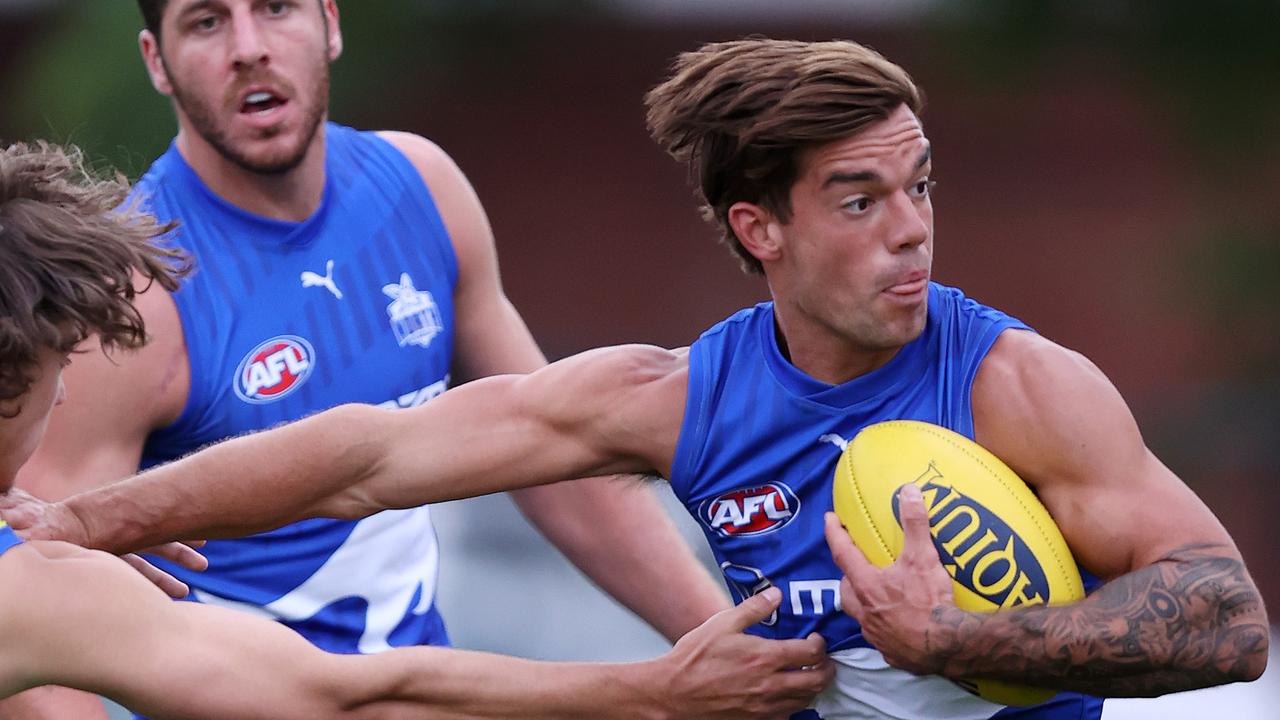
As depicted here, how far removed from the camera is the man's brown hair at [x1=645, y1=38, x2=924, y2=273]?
4.21 meters

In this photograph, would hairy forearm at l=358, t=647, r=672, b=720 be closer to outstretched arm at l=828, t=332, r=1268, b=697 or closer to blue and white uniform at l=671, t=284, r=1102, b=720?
blue and white uniform at l=671, t=284, r=1102, b=720

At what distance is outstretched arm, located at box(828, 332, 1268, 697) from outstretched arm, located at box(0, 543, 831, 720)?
1.21 feet

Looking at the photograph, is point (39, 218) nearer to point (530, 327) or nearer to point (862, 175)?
point (862, 175)

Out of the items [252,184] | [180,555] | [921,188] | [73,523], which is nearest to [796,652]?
[921,188]

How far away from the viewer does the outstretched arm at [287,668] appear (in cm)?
358

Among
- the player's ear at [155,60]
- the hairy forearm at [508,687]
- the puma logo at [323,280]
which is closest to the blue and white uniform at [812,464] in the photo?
the hairy forearm at [508,687]

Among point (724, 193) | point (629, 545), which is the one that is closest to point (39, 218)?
point (724, 193)

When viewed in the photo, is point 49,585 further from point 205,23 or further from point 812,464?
point 205,23

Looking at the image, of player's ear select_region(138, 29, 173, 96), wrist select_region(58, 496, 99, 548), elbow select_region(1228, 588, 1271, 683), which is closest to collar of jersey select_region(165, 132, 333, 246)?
player's ear select_region(138, 29, 173, 96)

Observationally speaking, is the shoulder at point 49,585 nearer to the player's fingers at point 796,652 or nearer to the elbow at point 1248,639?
the player's fingers at point 796,652

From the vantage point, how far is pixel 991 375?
164 inches

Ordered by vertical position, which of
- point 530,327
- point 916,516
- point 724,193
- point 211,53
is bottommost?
point 530,327

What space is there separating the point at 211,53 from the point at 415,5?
5.81m

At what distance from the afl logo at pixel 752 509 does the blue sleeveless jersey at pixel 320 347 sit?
1.45 meters
